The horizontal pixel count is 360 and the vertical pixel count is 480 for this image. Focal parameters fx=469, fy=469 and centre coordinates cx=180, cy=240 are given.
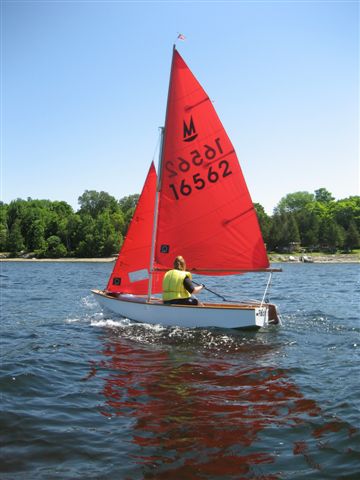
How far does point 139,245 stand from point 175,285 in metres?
2.91

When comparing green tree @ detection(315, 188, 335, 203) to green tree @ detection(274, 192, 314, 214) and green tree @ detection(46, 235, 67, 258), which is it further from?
green tree @ detection(46, 235, 67, 258)

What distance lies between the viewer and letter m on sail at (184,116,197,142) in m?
13.6

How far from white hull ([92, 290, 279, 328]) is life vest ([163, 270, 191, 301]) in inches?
15.0

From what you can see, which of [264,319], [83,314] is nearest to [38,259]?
[83,314]

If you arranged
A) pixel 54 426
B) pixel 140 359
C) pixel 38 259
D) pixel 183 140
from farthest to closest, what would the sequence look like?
pixel 38 259, pixel 183 140, pixel 140 359, pixel 54 426

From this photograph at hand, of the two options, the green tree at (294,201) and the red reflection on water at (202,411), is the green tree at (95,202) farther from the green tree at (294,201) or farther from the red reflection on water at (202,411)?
the red reflection on water at (202,411)

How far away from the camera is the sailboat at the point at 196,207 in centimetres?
1341

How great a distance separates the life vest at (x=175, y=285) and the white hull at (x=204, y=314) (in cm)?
38

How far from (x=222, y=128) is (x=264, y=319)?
216 inches

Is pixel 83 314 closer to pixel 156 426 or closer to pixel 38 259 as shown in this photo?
pixel 156 426

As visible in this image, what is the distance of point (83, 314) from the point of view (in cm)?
1689

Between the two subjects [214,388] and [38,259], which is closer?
[214,388]

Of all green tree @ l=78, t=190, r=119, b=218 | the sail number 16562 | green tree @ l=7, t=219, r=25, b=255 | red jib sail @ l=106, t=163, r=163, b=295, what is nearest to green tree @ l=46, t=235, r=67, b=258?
green tree @ l=7, t=219, r=25, b=255

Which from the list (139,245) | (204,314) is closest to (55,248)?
(139,245)
